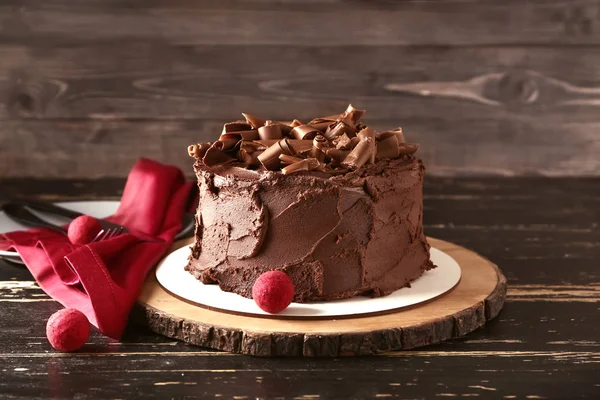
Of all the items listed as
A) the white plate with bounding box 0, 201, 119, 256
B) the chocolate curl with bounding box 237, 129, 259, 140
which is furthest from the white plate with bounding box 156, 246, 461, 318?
the white plate with bounding box 0, 201, 119, 256

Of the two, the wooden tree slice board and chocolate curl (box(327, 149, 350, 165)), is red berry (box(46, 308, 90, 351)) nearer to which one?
the wooden tree slice board

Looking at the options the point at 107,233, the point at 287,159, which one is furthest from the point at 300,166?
the point at 107,233

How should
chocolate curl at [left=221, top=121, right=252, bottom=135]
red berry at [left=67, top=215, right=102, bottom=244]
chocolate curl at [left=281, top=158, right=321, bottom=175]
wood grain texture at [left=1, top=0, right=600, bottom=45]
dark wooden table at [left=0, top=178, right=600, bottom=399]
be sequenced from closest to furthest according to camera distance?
dark wooden table at [left=0, top=178, right=600, bottom=399], chocolate curl at [left=281, top=158, right=321, bottom=175], chocolate curl at [left=221, top=121, right=252, bottom=135], red berry at [left=67, top=215, right=102, bottom=244], wood grain texture at [left=1, top=0, right=600, bottom=45]

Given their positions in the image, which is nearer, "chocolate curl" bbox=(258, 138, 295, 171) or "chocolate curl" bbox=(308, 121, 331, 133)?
"chocolate curl" bbox=(258, 138, 295, 171)

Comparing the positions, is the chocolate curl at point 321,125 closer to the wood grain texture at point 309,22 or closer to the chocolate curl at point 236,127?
the chocolate curl at point 236,127

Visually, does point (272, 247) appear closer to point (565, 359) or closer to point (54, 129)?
point (565, 359)

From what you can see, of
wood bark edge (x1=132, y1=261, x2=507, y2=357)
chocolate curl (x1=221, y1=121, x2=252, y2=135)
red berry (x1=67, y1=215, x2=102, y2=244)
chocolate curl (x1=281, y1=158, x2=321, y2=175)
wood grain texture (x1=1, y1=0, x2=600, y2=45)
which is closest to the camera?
wood bark edge (x1=132, y1=261, x2=507, y2=357)

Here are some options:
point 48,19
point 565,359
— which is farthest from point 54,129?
point 565,359

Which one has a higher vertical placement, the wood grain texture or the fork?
the wood grain texture
